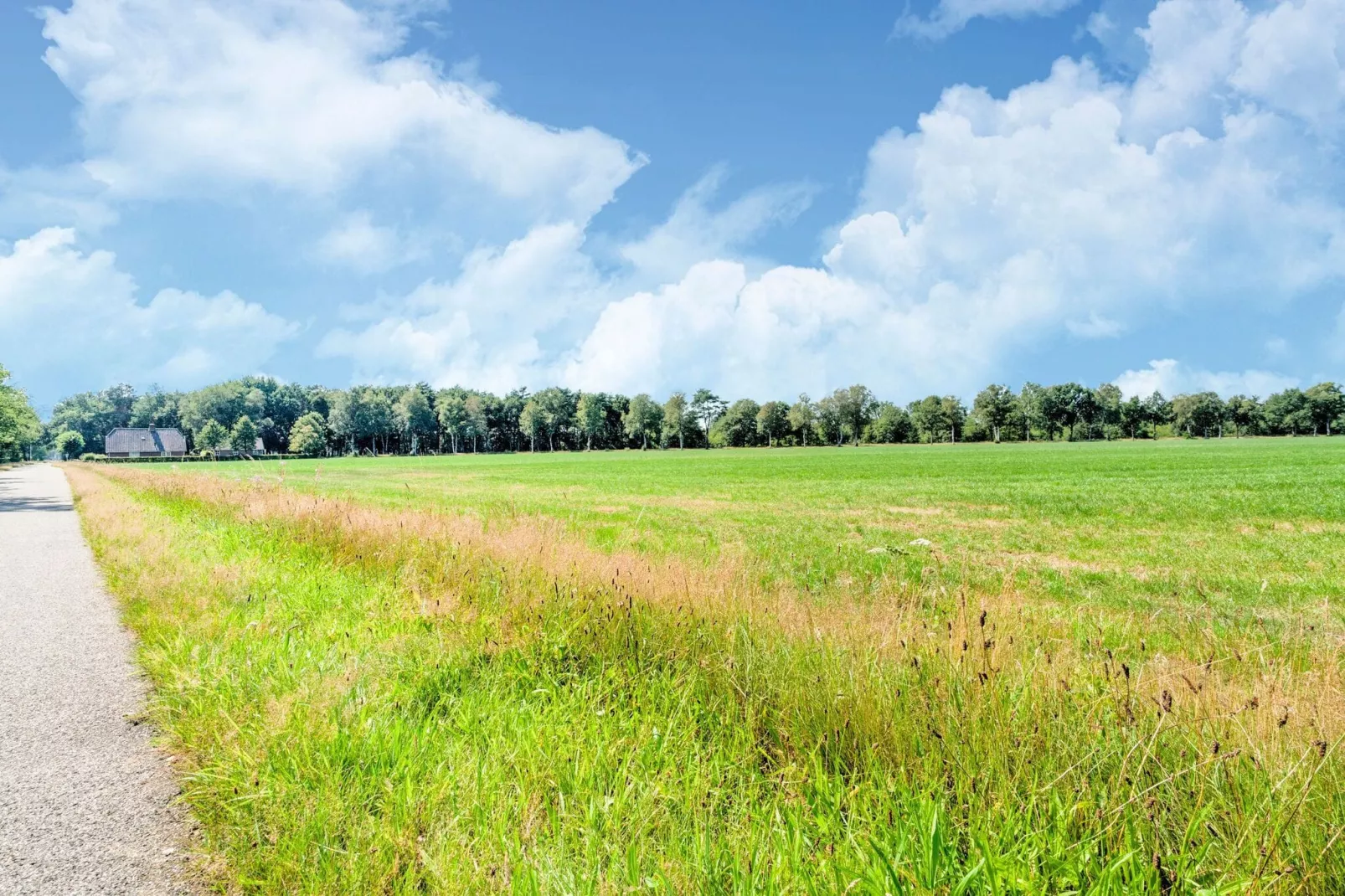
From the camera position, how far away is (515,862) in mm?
2535

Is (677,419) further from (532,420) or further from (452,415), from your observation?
(452,415)

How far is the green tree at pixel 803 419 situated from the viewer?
531ft

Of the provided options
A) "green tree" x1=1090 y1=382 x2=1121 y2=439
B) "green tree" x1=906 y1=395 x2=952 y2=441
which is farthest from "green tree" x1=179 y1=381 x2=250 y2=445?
"green tree" x1=1090 y1=382 x2=1121 y2=439

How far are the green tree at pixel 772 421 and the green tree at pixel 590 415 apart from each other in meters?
42.6

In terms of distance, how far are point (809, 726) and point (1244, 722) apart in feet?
7.39

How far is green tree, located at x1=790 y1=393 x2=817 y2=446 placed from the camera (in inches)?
6378

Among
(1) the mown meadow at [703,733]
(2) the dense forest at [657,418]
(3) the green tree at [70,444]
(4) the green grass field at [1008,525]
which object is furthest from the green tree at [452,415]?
(1) the mown meadow at [703,733]

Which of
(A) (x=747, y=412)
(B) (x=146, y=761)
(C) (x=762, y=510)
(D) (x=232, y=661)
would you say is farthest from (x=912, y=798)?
(A) (x=747, y=412)

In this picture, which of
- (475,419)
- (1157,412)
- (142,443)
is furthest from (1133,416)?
(142,443)

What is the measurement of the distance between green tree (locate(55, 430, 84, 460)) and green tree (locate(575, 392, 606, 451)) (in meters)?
130

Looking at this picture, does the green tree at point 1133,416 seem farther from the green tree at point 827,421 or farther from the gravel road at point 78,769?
the gravel road at point 78,769

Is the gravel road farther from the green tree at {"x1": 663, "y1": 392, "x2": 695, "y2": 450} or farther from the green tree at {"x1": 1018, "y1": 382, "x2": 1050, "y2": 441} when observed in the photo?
the green tree at {"x1": 1018, "y1": 382, "x2": 1050, "y2": 441}

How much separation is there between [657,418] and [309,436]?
3295 inches

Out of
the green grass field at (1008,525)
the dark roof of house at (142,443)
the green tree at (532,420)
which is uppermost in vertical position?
the green tree at (532,420)
